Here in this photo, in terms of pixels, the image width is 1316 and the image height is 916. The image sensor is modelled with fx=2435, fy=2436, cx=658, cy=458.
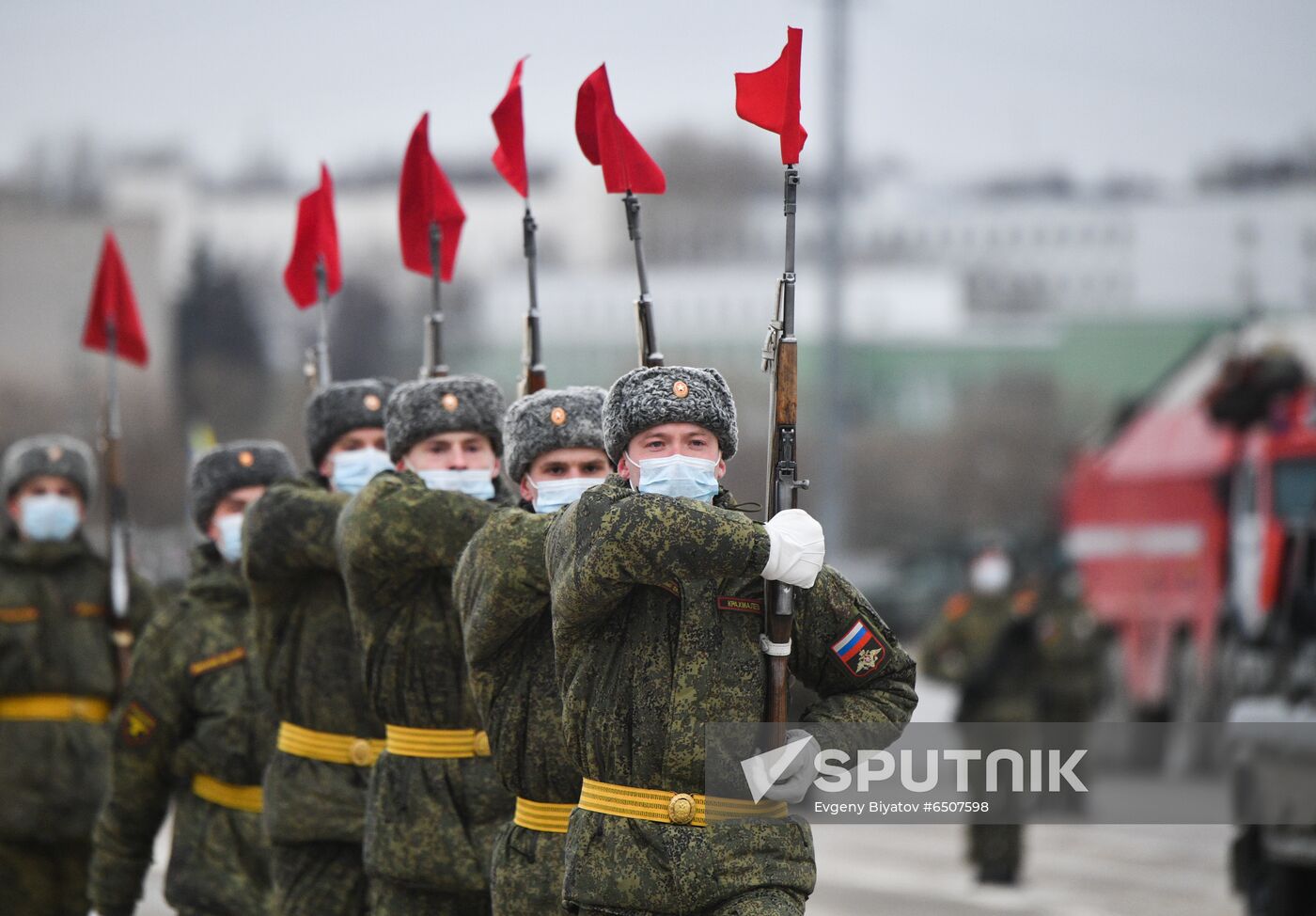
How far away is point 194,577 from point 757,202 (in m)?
83.5

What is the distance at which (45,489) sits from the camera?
10641 millimetres

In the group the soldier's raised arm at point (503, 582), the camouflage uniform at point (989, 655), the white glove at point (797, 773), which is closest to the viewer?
the white glove at point (797, 773)

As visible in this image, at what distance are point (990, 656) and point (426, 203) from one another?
26.9 feet

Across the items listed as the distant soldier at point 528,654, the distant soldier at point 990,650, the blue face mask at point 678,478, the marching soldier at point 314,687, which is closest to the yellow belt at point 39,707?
the marching soldier at point 314,687

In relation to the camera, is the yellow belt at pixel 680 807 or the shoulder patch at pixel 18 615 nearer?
the yellow belt at pixel 680 807

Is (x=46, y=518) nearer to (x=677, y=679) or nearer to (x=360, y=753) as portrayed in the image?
(x=360, y=753)

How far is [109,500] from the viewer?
10984mm

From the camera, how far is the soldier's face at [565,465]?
685 cm

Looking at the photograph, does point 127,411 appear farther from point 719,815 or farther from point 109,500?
point 719,815

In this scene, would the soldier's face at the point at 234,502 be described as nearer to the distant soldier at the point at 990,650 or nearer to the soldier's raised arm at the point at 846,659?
the soldier's raised arm at the point at 846,659

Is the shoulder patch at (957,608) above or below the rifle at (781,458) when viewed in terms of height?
below

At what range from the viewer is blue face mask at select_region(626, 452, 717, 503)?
19.0ft

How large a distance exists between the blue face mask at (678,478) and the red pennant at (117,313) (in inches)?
239

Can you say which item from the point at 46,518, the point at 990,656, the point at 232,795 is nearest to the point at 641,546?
the point at 232,795
